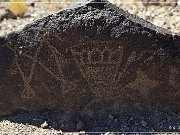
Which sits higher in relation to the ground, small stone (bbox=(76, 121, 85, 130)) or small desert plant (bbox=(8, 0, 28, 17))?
→ small desert plant (bbox=(8, 0, 28, 17))

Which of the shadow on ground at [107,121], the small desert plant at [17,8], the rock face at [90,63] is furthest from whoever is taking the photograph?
the small desert plant at [17,8]

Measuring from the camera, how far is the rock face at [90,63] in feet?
9.36

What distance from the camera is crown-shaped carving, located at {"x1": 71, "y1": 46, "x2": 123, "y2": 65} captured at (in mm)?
2914

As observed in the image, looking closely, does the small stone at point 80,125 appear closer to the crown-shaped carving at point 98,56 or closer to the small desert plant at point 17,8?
the crown-shaped carving at point 98,56

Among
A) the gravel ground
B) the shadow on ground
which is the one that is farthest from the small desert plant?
the shadow on ground

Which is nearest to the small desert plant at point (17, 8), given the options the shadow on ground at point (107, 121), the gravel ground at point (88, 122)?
the gravel ground at point (88, 122)

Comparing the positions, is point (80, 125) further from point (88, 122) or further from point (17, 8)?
point (17, 8)

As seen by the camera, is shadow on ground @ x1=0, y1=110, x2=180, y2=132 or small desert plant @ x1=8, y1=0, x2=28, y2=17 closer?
shadow on ground @ x1=0, y1=110, x2=180, y2=132

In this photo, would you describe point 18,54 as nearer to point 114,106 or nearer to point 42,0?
Result: point 114,106

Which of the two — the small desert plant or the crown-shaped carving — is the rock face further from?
the small desert plant

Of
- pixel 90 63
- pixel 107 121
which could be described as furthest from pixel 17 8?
pixel 107 121

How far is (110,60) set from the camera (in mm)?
2949

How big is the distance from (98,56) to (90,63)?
0.06m

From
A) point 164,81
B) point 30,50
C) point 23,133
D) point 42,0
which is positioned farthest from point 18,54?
point 42,0
